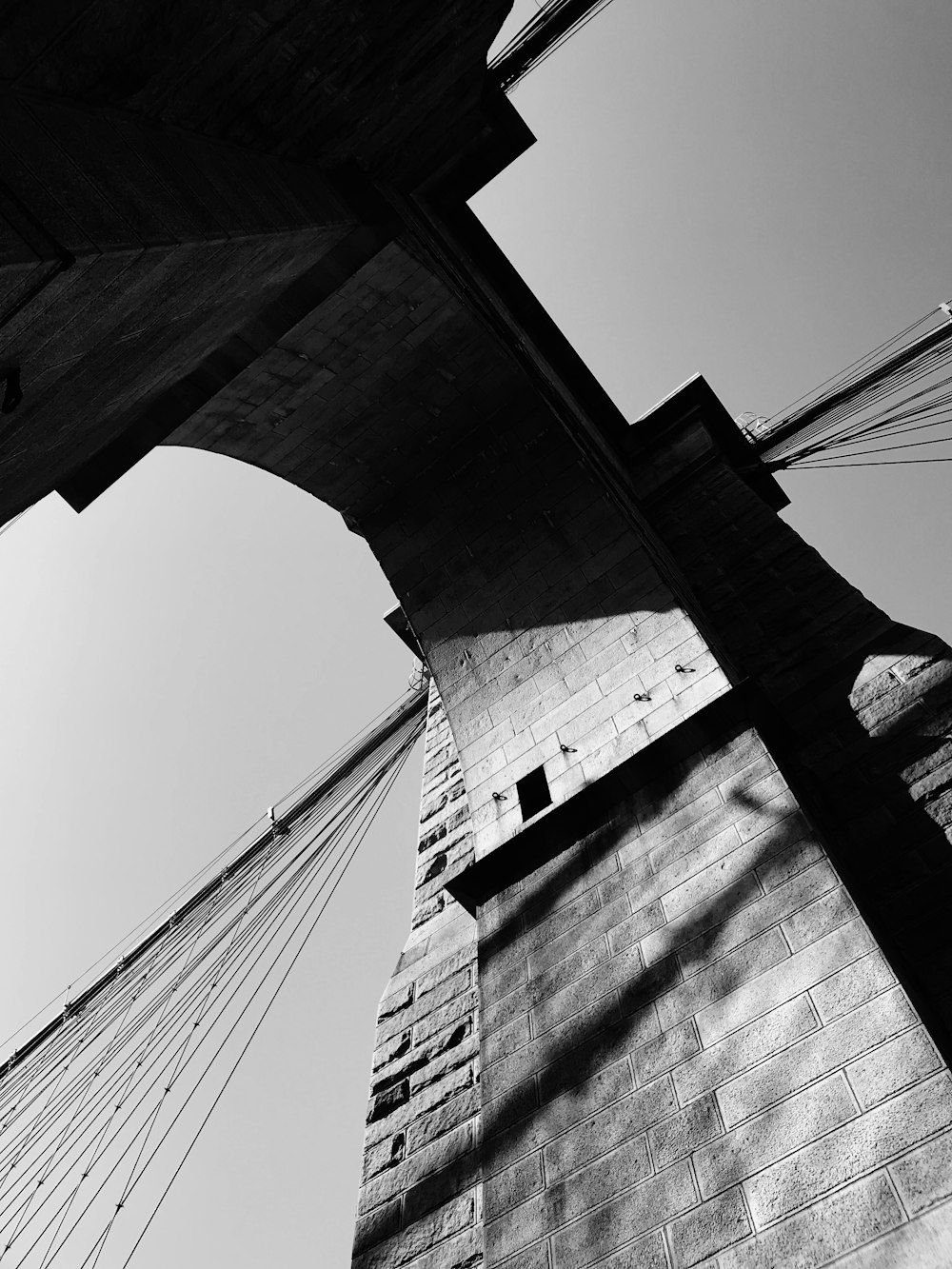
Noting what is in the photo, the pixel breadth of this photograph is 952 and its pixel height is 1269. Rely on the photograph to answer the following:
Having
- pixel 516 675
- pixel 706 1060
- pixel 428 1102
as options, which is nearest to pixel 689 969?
pixel 706 1060

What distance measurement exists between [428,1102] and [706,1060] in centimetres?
165

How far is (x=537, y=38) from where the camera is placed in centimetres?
759

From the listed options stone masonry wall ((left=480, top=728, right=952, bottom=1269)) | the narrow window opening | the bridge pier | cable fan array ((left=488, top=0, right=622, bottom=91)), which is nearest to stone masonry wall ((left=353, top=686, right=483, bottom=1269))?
the bridge pier

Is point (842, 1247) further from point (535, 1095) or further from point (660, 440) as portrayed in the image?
point (660, 440)

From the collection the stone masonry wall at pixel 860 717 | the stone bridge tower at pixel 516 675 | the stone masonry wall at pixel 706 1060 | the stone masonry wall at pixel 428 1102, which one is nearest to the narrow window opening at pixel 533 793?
the stone bridge tower at pixel 516 675

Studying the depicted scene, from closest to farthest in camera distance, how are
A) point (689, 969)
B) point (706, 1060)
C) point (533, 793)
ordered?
1. point (706, 1060)
2. point (689, 969)
3. point (533, 793)

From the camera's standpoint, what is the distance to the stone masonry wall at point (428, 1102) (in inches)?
155

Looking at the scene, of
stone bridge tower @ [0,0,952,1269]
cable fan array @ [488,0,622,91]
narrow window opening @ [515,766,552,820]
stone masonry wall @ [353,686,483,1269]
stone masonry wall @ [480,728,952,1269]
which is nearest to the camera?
stone masonry wall @ [480,728,952,1269]

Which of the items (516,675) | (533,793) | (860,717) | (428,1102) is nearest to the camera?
(428,1102)

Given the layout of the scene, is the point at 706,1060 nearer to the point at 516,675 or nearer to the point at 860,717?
the point at 860,717

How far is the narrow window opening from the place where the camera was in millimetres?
5504

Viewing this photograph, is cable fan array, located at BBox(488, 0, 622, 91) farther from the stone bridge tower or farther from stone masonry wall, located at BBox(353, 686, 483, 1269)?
stone masonry wall, located at BBox(353, 686, 483, 1269)

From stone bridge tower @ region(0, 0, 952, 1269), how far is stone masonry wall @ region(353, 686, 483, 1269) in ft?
0.07

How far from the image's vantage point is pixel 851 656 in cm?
535
